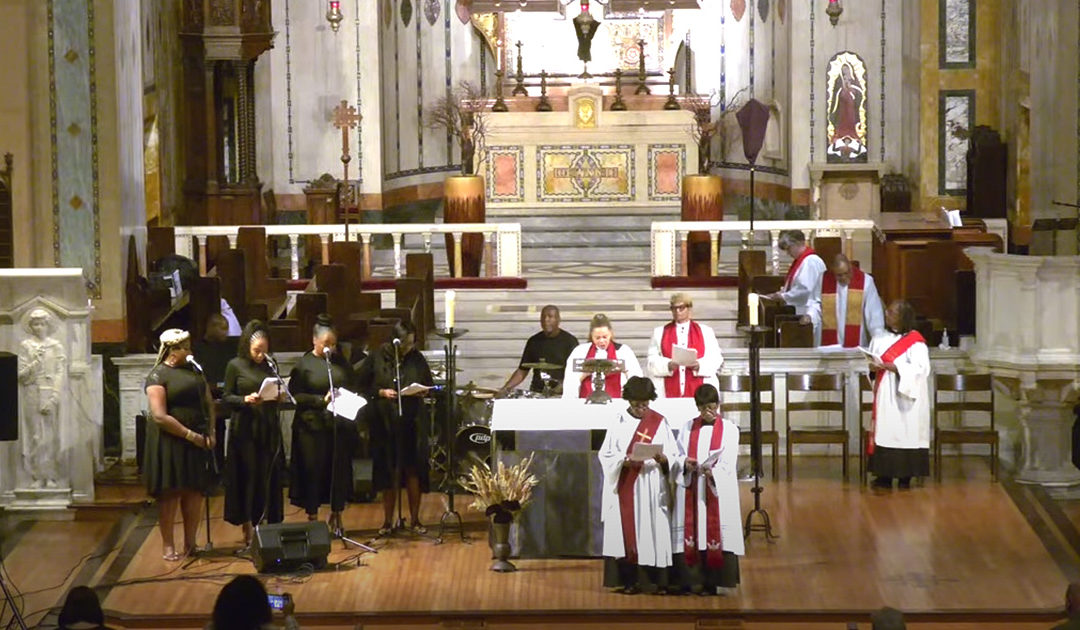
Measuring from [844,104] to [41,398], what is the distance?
10.8 metres

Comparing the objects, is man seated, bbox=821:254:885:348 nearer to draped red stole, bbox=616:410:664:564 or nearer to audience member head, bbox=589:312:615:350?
audience member head, bbox=589:312:615:350

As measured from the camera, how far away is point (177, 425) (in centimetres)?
1220

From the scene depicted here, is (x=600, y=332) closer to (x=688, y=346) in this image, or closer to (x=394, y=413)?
(x=688, y=346)

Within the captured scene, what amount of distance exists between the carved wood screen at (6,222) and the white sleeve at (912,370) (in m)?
6.02

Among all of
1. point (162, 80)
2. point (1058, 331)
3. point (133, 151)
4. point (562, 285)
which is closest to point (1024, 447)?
point (1058, 331)

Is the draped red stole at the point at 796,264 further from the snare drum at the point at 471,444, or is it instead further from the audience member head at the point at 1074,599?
the audience member head at the point at 1074,599

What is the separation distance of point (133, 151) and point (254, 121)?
5.44 meters

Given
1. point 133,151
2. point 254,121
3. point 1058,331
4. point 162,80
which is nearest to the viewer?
point 1058,331

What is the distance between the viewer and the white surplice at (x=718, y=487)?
11539 millimetres

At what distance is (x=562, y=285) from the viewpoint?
18.8 meters

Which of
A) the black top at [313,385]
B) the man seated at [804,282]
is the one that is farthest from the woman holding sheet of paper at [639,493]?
the man seated at [804,282]

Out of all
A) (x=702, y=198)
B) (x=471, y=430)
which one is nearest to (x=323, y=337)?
(x=471, y=430)

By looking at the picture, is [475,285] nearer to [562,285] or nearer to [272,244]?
[562,285]

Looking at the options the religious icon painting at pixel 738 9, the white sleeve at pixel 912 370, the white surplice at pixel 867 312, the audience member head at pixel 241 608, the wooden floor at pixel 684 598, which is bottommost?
the wooden floor at pixel 684 598
